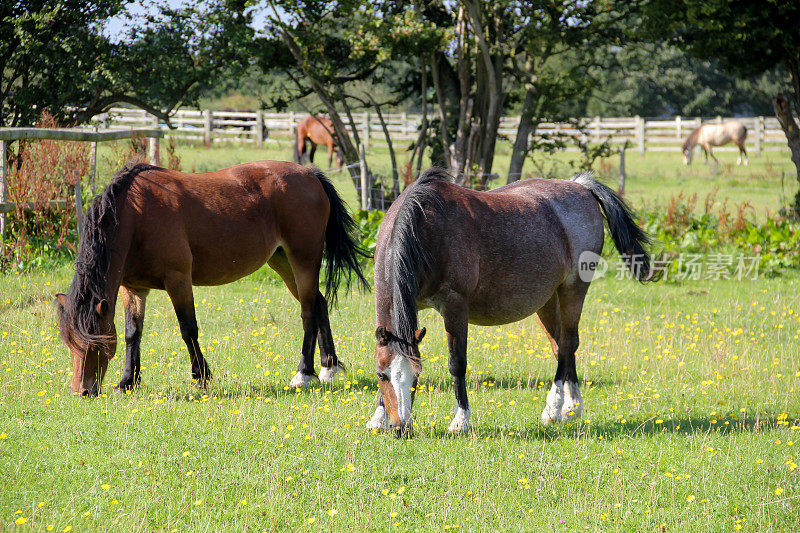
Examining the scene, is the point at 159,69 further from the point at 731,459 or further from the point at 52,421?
the point at 731,459

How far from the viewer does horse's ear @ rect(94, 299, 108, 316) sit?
5954 mm

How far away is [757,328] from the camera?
9.04 meters

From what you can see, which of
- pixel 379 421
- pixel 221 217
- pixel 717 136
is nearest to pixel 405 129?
pixel 717 136

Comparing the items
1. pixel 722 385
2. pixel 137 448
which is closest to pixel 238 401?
pixel 137 448

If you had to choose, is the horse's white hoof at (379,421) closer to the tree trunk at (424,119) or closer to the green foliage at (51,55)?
the tree trunk at (424,119)

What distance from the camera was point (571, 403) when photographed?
20.6 feet

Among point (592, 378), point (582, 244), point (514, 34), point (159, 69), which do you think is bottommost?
point (592, 378)

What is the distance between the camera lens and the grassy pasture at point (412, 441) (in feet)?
14.4

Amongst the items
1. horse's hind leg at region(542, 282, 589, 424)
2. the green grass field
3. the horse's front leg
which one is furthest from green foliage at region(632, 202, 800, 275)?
the horse's front leg

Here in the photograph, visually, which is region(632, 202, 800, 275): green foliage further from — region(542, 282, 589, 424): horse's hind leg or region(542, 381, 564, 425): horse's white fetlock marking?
region(542, 381, 564, 425): horse's white fetlock marking

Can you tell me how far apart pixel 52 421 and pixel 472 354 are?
13.3 feet

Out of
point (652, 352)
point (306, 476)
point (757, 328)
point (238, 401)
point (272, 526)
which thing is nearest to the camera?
point (272, 526)

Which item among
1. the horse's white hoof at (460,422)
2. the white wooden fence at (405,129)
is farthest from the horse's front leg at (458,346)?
the white wooden fence at (405,129)

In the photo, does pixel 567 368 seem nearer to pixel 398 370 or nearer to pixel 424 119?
pixel 398 370
